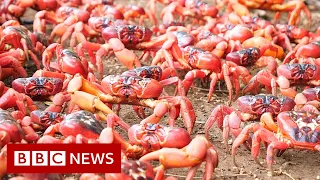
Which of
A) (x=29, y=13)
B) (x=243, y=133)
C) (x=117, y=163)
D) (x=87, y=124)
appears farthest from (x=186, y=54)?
(x=29, y=13)

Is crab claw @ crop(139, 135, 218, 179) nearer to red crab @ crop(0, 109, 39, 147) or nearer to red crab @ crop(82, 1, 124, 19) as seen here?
red crab @ crop(0, 109, 39, 147)

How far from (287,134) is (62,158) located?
1.86 m

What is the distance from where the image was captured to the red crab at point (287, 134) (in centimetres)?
507

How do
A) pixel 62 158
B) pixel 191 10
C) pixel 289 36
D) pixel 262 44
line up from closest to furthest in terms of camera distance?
pixel 62 158 < pixel 262 44 < pixel 289 36 < pixel 191 10

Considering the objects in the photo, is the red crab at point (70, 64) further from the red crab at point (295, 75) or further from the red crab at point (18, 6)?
the red crab at point (18, 6)

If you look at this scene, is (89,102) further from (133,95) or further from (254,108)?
(254,108)

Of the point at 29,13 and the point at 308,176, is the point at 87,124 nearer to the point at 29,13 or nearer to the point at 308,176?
the point at 308,176

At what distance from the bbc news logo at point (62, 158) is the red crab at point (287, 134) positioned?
1.24 meters

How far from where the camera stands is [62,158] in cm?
450

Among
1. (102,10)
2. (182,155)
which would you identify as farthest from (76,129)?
(102,10)

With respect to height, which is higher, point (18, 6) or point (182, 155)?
point (182, 155)

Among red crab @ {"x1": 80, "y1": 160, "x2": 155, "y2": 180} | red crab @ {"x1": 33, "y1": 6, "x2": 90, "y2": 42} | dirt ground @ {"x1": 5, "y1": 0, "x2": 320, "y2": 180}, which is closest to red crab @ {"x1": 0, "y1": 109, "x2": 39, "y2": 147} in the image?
dirt ground @ {"x1": 5, "y1": 0, "x2": 320, "y2": 180}

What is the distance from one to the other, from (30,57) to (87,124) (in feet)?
9.00

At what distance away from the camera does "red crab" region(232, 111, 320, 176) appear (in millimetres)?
5073
